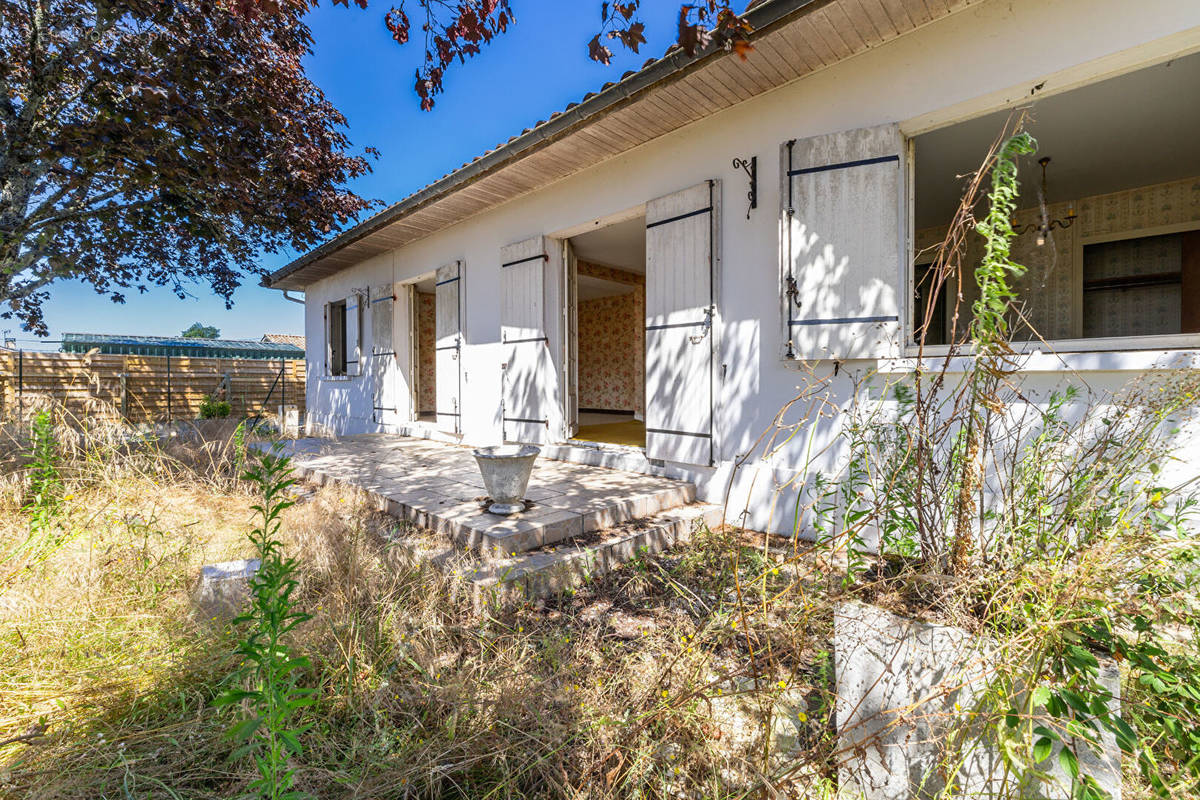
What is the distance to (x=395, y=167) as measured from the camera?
25.0 ft

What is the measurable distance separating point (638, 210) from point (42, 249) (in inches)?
268

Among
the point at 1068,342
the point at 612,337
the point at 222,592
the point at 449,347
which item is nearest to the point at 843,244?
the point at 1068,342

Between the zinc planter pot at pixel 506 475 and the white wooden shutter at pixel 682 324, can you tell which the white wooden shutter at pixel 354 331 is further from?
the zinc planter pot at pixel 506 475

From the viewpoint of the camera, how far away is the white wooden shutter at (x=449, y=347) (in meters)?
6.12

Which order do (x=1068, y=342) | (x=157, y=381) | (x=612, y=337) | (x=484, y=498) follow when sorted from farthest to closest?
(x=157, y=381)
(x=612, y=337)
(x=484, y=498)
(x=1068, y=342)

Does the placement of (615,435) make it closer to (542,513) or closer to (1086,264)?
(542,513)

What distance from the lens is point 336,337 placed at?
29.2ft

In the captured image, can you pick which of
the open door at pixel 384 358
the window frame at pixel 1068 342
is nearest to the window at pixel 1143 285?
the window frame at pixel 1068 342

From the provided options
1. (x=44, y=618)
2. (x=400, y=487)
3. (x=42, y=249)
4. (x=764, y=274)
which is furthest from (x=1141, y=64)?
(x=42, y=249)

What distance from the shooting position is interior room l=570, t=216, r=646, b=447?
7.18m

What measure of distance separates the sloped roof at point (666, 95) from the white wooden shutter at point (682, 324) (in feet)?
2.00

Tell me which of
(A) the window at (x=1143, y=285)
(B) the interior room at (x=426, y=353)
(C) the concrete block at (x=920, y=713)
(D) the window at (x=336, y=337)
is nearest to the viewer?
(C) the concrete block at (x=920, y=713)

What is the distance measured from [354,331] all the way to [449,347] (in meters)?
2.73

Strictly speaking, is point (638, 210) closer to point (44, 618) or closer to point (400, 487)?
point (400, 487)
